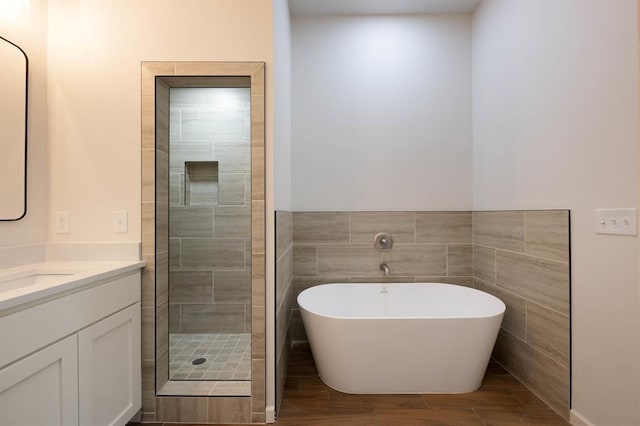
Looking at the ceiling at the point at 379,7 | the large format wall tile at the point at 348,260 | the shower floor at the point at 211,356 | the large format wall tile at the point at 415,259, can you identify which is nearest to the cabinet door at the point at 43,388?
the shower floor at the point at 211,356

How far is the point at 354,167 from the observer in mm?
2967

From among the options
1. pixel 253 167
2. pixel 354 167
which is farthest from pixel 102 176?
pixel 354 167

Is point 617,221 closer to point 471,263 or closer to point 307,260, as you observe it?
point 471,263

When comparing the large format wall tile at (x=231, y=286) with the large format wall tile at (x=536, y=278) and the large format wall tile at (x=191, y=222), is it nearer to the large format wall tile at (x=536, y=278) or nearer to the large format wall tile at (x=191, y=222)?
the large format wall tile at (x=191, y=222)

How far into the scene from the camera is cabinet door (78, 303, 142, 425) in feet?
4.62

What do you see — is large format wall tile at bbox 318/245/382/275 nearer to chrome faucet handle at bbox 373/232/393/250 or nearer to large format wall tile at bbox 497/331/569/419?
chrome faucet handle at bbox 373/232/393/250

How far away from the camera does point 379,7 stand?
113 inches

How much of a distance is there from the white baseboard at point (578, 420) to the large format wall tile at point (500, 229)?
0.93m

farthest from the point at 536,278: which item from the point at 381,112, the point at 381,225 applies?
the point at 381,112

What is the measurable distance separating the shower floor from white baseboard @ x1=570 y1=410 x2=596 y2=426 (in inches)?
73.5

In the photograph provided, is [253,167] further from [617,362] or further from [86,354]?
[617,362]

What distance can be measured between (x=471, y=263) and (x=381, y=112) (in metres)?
1.55

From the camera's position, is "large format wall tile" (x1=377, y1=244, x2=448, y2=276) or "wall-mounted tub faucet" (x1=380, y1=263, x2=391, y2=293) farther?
"large format wall tile" (x1=377, y1=244, x2=448, y2=276)

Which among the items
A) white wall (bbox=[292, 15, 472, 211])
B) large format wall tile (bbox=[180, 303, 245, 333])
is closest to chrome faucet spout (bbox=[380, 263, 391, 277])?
white wall (bbox=[292, 15, 472, 211])
